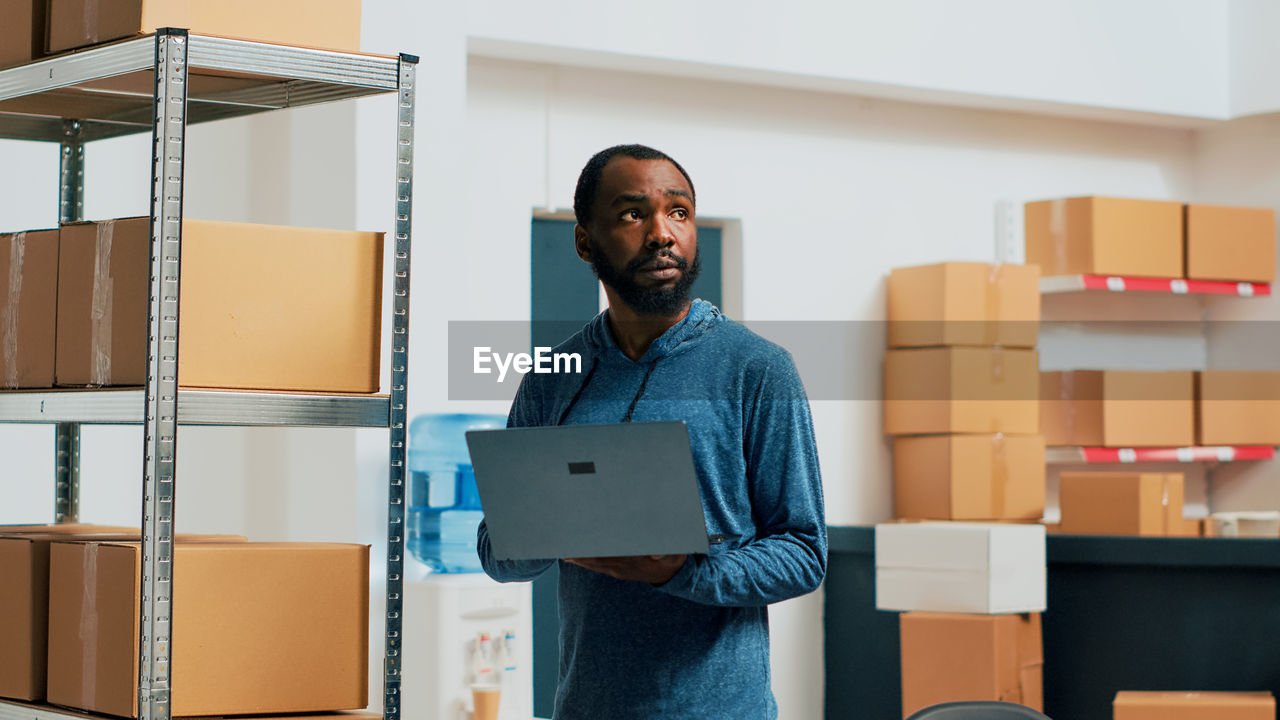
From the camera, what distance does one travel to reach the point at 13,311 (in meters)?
2.23

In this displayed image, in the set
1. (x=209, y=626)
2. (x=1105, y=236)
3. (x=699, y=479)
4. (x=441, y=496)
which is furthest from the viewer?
(x=1105, y=236)

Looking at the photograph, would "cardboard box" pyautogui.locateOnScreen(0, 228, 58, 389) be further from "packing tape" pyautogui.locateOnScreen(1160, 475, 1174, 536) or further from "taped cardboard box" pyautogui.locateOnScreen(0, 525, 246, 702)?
"packing tape" pyautogui.locateOnScreen(1160, 475, 1174, 536)

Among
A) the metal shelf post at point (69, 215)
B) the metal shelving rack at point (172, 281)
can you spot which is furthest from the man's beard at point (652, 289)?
the metal shelf post at point (69, 215)

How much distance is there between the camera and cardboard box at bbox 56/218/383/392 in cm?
199

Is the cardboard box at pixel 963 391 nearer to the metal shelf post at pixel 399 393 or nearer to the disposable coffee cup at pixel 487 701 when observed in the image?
the disposable coffee cup at pixel 487 701

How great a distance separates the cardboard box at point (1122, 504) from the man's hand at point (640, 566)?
313 cm

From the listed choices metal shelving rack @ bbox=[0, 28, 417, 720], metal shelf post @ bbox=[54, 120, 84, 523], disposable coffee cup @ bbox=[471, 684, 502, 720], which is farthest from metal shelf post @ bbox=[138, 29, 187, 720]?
disposable coffee cup @ bbox=[471, 684, 502, 720]

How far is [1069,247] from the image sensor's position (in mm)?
5145

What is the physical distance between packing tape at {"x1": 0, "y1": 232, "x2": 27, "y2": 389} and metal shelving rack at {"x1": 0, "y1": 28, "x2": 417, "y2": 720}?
2.3 inches

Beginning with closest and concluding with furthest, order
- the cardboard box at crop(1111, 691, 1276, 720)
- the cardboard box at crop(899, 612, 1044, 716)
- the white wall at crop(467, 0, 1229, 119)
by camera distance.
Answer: the cardboard box at crop(1111, 691, 1276, 720)
the cardboard box at crop(899, 612, 1044, 716)
the white wall at crop(467, 0, 1229, 119)

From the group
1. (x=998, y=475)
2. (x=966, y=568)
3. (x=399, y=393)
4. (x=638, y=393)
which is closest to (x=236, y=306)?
(x=399, y=393)

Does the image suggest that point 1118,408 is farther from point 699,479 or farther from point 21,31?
point 21,31

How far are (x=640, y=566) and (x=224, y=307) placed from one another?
2.66 feet

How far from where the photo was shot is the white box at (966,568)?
13.3 feet
